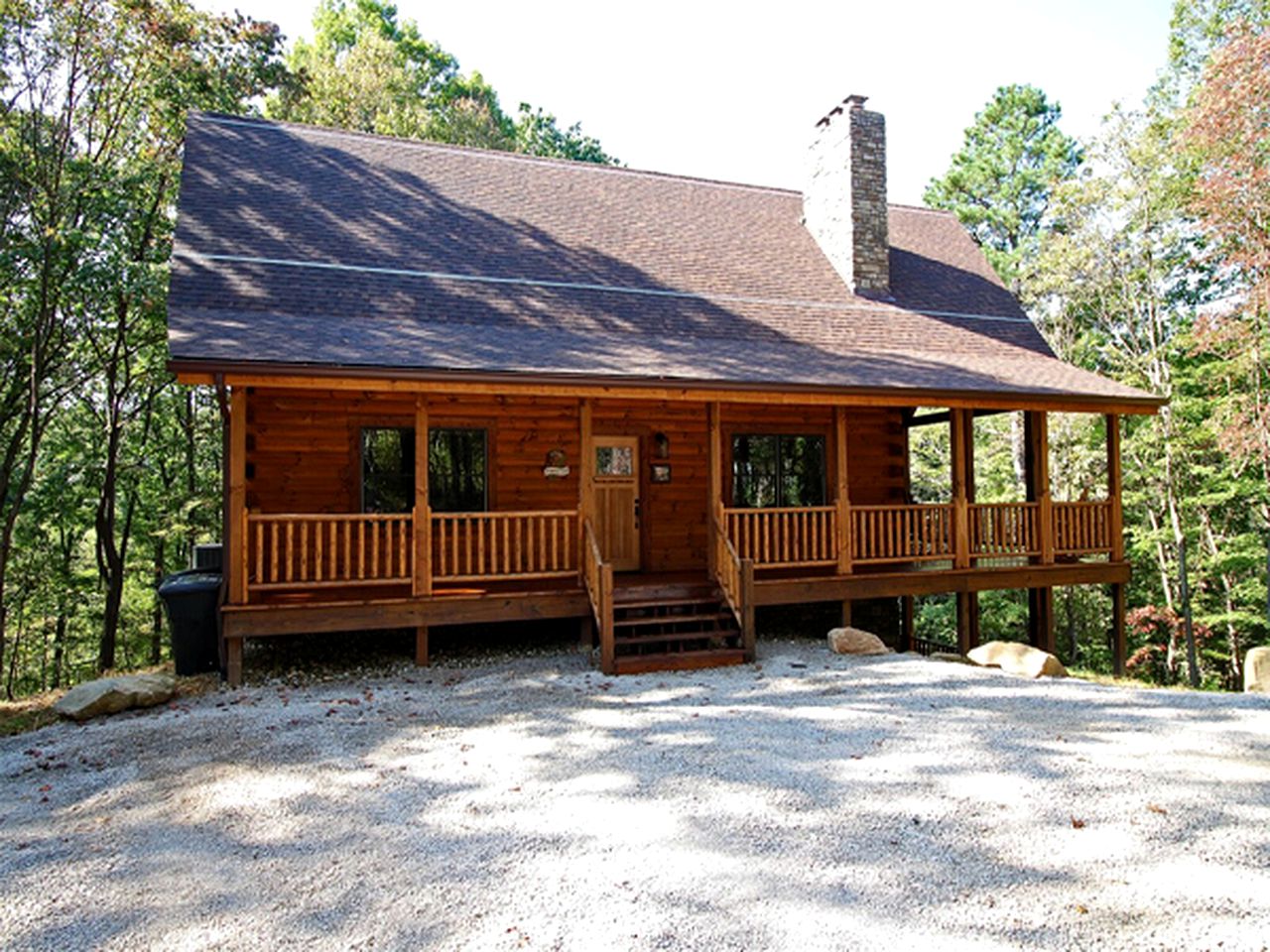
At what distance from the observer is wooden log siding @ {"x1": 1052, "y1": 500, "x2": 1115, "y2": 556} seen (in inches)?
446

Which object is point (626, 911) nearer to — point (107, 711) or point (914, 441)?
point (107, 711)

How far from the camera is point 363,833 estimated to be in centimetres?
434

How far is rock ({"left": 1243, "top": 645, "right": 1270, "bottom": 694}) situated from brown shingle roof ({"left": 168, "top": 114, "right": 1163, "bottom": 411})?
3.93m

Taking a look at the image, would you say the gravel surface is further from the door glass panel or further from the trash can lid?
the door glass panel

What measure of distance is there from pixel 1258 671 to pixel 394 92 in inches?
1053

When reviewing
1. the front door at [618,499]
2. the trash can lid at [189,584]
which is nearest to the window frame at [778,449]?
the front door at [618,499]

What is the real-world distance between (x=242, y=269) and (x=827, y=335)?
26.1ft

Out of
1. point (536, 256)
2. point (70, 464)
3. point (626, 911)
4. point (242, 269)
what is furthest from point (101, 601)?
point (626, 911)

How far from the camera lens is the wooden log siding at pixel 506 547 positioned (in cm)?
867

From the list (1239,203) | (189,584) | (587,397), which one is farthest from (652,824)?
(1239,203)

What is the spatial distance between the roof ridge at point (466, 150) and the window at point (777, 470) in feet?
19.6

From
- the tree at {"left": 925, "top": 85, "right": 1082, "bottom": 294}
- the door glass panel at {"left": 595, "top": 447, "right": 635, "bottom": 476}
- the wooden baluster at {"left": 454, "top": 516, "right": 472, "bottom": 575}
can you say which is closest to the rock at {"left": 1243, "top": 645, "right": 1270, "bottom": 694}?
the door glass panel at {"left": 595, "top": 447, "right": 635, "bottom": 476}

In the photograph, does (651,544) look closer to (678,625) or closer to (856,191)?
(678,625)

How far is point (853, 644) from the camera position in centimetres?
912
